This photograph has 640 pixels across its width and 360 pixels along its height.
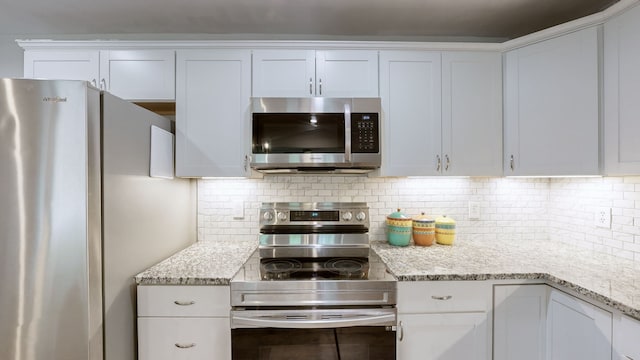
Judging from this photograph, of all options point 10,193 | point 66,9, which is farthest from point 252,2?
point 10,193

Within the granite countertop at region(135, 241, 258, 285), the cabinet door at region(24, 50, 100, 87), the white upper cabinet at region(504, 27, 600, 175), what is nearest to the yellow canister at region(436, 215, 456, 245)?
the white upper cabinet at region(504, 27, 600, 175)

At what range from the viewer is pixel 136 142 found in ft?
5.02

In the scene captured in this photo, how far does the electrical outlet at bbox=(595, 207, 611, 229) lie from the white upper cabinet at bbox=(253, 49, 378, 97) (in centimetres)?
153

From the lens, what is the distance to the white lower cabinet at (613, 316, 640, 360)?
1.10 metres

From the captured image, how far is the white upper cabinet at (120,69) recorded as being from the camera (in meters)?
1.88

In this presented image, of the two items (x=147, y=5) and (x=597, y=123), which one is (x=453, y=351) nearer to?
(x=597, y=123)

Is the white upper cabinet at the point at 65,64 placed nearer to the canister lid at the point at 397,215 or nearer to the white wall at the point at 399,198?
the white wall at the point at 399,198

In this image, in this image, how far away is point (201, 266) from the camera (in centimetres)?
164

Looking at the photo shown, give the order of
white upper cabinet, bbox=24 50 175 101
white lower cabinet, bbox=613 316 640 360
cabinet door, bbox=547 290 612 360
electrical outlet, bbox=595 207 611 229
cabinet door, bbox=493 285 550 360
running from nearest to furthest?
white lower cabinet, bbox=613 316 640 360 → cabinet door, bbox=547 290 612 360 → cabinet door, bbox=493 285 550 360 → electrical outlet, bbox=595 207 611 229 → white upper cabinet, bbox=24 50 175 101

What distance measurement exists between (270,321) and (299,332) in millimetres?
151

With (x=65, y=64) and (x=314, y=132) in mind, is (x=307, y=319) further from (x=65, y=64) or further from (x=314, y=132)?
(x=65, y=64)

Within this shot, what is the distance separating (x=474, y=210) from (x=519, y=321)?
89 centimetres

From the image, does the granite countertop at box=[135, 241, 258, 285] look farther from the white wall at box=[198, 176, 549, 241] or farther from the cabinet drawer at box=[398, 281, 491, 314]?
the cabinet drawer at box=[398, 281, 491, 314]

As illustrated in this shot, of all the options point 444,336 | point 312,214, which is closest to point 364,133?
→ point 312,214
